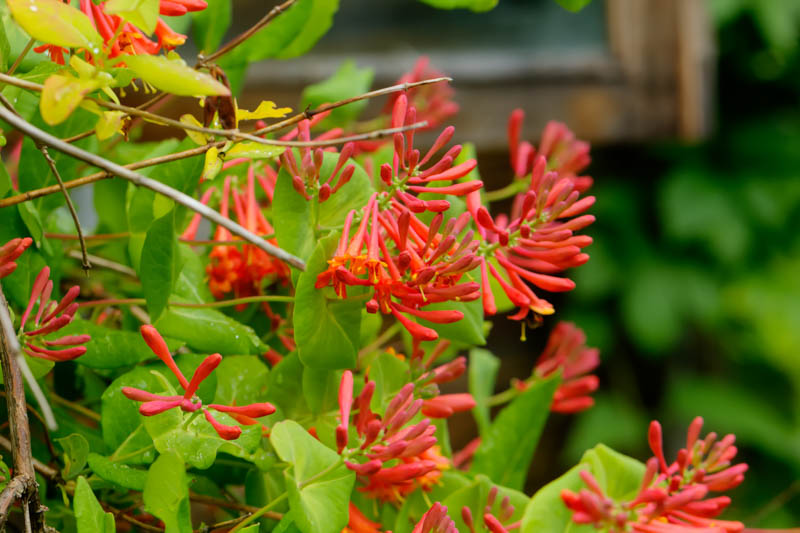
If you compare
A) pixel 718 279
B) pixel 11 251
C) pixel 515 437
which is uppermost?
pixel 11 251

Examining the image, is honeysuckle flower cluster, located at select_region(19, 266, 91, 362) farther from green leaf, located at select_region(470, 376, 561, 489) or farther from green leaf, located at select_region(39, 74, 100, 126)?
green leaf, located at select_region(470, 376, 561, 489)

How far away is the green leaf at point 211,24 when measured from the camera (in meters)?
0.37

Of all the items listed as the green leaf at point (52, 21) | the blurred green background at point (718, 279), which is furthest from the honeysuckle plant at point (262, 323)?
the blurred green background at point (718, 279)

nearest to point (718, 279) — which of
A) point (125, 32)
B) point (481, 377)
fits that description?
point (481, 377)

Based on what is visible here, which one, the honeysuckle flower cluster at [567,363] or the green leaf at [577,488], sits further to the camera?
the honeysuckle flower cluster at [567,363]

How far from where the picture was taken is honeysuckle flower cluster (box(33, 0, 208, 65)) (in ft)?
0.74

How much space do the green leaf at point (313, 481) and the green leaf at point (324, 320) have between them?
0.08ft

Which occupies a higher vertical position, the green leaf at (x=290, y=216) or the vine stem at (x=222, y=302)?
the green leaf at (x=290, y=216)

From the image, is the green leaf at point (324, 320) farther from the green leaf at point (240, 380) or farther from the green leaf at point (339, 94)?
the green leaf at point (339, 94)

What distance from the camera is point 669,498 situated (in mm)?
227

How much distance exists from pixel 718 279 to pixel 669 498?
4.98 feet

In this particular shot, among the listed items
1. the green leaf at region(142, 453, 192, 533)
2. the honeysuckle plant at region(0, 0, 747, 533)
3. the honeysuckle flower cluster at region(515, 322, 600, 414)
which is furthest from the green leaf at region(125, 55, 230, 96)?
the honeysuckle flower cluster at region(515, 322, 600, 414)

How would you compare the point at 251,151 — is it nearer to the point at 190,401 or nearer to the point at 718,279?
the point at 190,401

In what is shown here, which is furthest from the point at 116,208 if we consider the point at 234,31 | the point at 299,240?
the point at 234,31
